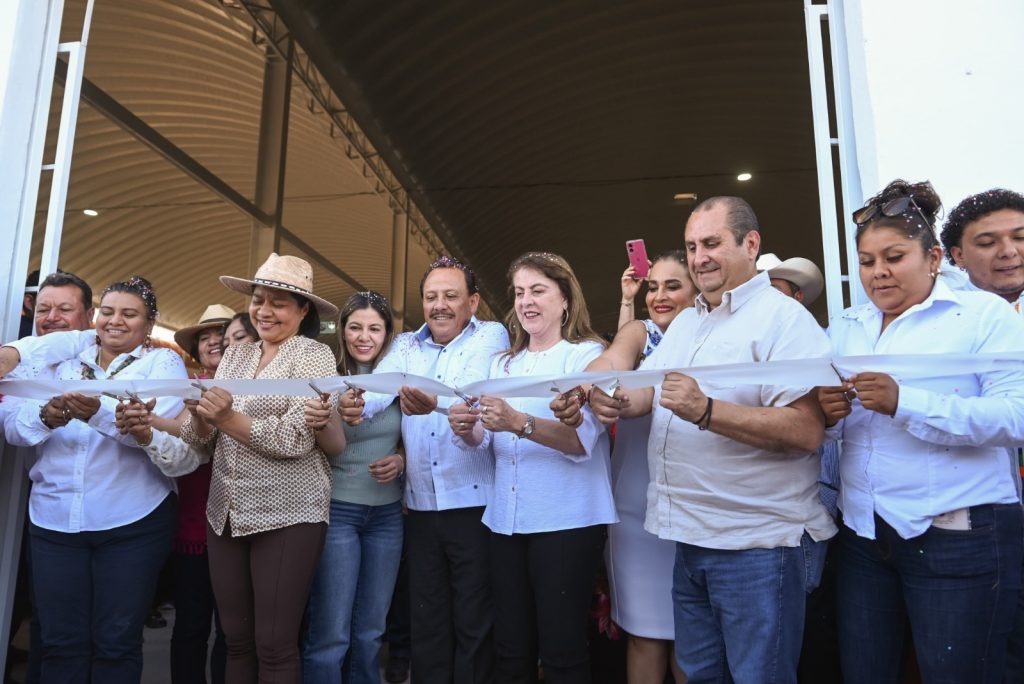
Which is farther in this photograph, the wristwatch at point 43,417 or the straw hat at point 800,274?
the straw hat at point 800,274

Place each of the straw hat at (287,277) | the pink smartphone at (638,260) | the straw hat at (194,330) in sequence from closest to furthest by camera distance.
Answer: the straw hat at (287,277) < the pink smartphone at (638,260) < the straw hat at (194,330)

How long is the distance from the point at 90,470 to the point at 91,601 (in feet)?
1.68

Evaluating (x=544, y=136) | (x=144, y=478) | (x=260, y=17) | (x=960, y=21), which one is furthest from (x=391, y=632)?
(x=544, y=136)

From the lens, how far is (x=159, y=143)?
10.3 meters

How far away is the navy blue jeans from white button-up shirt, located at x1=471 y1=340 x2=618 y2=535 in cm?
143

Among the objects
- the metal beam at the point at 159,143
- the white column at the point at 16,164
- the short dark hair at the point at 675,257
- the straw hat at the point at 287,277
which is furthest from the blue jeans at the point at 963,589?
the metal beam at the point at 159,143

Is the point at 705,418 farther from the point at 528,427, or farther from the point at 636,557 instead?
the point at 636,557

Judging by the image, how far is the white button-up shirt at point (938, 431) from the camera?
192 cm

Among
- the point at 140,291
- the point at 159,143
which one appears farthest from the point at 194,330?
the point at 159,143

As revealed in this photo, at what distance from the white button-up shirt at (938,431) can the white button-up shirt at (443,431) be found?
135cm

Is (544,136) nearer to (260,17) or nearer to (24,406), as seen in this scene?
(260,17)

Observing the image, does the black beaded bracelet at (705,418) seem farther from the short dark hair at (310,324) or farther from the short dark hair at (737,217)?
the short dark hair at (310,324)

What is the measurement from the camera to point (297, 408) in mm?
2766

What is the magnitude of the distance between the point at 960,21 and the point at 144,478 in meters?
3.73
